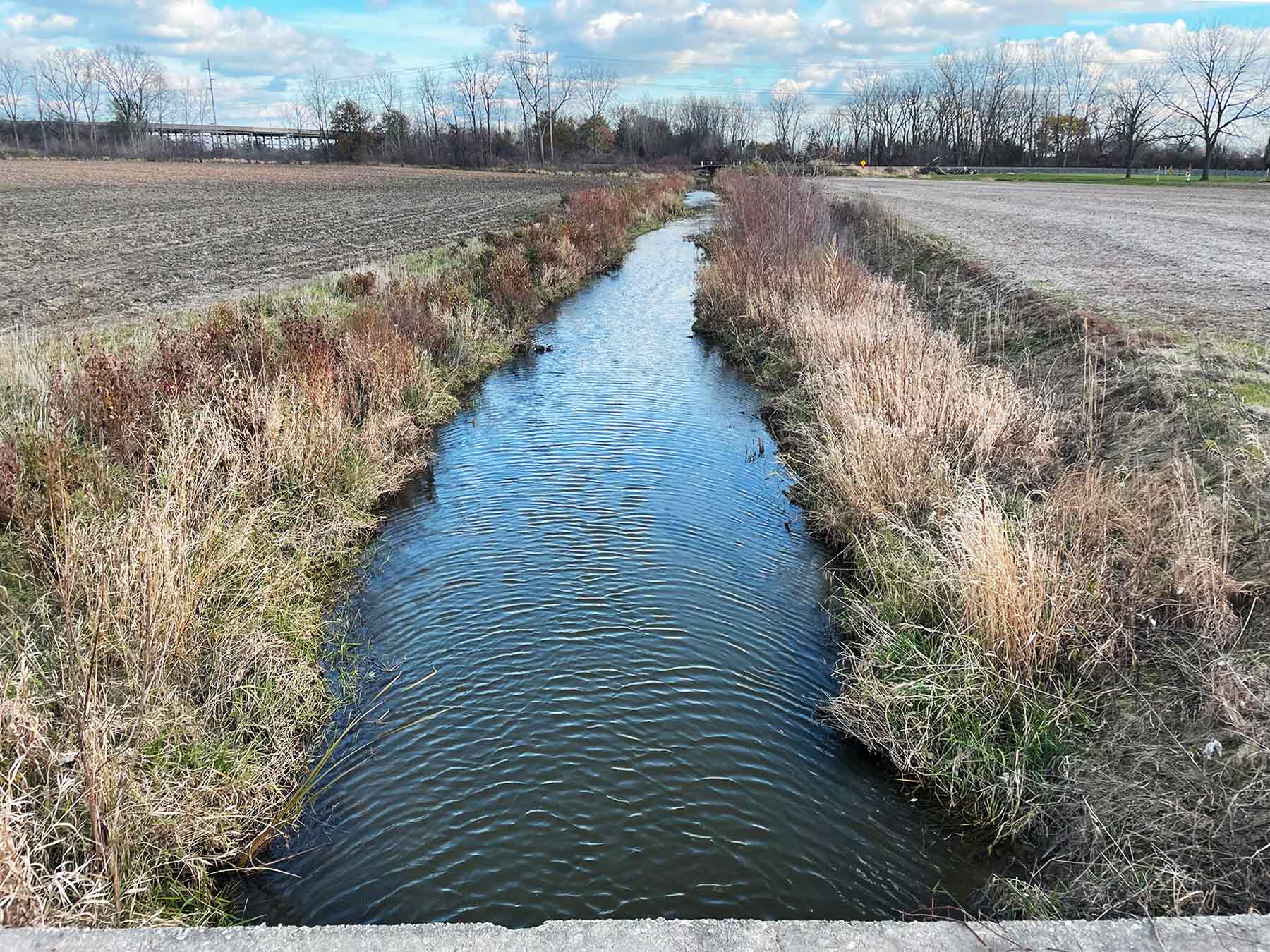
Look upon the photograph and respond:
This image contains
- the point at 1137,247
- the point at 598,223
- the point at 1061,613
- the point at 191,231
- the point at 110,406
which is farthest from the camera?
the point at 598,223

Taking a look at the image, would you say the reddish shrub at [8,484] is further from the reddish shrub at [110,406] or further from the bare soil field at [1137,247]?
the bare soil field at [1137,247]

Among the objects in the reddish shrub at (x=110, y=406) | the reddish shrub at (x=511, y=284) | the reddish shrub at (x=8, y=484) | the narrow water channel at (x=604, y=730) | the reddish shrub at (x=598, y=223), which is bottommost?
the narrow water channel at (x=604, y=730)

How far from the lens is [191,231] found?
26.2 m

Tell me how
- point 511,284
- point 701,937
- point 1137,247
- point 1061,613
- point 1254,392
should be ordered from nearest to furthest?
point 701,937 < point 1061,613 < point 1254,392 < point 511,284 < point 1137,247

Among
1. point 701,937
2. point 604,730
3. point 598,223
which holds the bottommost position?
point 604,730

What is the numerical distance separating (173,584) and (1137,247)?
18.2 meters

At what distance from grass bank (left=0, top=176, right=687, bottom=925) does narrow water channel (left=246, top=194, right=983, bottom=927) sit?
1.39ft

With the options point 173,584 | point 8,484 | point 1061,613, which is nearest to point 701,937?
point 1061,613

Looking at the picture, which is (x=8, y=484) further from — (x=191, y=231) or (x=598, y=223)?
(x=191, y=231)

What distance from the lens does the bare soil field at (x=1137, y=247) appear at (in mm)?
10547

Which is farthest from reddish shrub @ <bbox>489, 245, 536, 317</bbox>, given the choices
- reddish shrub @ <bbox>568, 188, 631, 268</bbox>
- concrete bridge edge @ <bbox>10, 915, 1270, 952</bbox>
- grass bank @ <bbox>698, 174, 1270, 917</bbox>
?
concrete bridge edge @ <bbox>10, 915, 1270, 952</bbox>

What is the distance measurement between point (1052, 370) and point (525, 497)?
573cm

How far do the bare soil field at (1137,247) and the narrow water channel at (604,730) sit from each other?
578cm

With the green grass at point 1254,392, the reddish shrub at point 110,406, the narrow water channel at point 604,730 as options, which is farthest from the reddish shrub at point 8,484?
the green grass at point 1254,392
